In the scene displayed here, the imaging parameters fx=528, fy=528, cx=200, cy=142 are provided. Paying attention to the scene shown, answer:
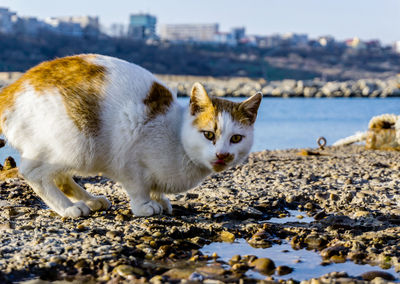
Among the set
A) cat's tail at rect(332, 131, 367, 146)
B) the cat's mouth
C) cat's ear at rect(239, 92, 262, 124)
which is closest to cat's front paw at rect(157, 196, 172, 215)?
the cat's mouth

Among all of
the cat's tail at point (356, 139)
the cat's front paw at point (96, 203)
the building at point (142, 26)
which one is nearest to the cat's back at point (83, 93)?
the cat's front paw at point (96, 203)

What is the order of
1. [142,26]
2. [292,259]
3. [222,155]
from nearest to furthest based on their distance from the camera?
[292,259] < [222,155] < [142,26]

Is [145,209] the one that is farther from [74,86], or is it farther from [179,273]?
[179,273]

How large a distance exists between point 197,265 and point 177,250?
0.26 metres

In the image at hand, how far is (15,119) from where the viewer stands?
3791 mm

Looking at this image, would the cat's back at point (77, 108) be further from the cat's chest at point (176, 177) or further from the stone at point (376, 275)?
the stone at point (376, 275)

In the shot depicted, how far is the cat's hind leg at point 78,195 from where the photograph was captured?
4.20 m

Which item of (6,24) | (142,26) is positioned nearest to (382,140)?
(6,24)

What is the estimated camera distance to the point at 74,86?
149 inches

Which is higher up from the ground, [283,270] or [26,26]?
[26,26]

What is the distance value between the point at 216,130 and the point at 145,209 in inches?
33.4

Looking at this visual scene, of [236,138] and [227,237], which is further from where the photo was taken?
[236,138]

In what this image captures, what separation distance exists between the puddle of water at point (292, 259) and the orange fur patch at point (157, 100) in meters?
1.07

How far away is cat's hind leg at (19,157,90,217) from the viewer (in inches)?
150
